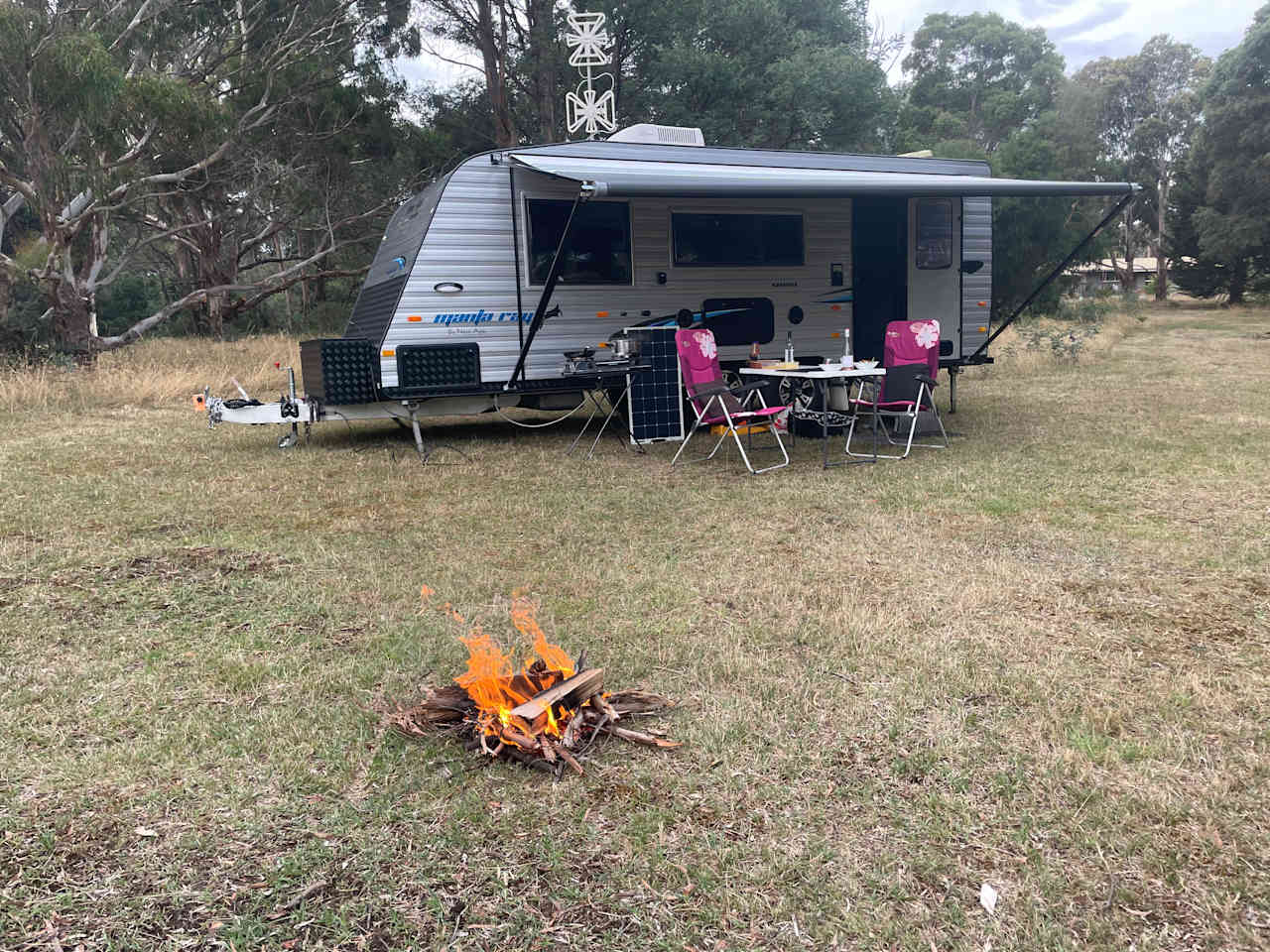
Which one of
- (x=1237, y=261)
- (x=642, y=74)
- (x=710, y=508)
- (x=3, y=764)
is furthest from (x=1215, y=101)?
(x=3, y=764)

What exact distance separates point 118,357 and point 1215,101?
31748 mm

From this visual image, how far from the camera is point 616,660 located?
9.79ft

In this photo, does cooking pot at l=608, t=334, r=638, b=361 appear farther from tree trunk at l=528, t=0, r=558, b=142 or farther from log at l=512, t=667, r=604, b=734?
tree trunk at l=528, t=0, r=558, b=142

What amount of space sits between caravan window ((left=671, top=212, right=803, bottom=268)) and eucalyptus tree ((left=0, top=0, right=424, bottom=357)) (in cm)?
927

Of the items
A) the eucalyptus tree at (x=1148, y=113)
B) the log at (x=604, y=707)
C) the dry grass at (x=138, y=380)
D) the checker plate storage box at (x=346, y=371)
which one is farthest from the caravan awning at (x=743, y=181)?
the eucalyptus tree at (x=1148, y=113)

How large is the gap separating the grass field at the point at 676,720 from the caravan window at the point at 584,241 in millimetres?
2503

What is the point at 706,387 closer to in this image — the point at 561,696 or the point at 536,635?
the point at 536,635

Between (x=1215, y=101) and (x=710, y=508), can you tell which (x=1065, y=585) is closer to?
(x=710, y=508)

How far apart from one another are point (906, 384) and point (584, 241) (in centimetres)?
289

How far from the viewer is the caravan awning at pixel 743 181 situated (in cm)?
584

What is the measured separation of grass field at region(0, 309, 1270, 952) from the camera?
1817 millimetres

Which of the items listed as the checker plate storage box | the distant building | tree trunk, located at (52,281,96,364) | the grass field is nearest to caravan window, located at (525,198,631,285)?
the checker plate storage box

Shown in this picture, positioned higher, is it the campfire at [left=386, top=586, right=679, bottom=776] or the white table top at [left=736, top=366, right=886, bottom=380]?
the white table top at [left=736, top=366, right=886, bottom=380]

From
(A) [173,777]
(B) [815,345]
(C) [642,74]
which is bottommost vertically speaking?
(A) [173,777]
